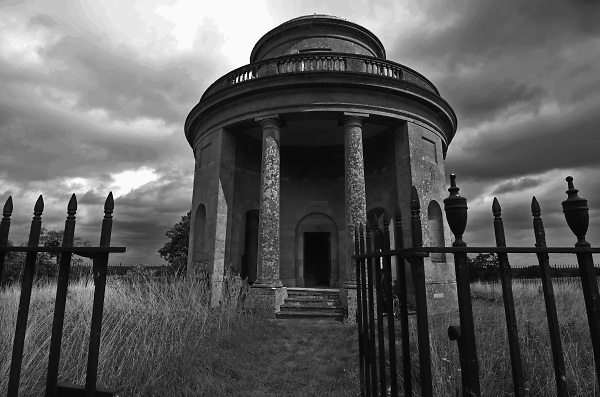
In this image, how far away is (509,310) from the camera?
200 cm

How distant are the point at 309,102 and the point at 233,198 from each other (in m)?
5.21

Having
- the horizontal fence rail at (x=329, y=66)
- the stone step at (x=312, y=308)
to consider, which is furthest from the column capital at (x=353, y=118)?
the stone step at (x=312, y=308)

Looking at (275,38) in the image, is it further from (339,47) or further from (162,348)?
(162,348)

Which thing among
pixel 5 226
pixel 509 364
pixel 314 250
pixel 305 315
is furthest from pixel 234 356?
pixel 314 250

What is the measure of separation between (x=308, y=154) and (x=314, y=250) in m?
5.18

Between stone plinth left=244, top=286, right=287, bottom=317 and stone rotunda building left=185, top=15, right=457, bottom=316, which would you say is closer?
stone plinth left=244, top=286, right=287, bottom=317

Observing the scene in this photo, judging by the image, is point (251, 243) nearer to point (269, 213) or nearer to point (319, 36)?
point (269, 213)

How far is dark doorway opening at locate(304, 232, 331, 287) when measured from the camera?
18.4 metres

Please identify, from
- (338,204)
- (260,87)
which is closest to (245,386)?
(260,87)

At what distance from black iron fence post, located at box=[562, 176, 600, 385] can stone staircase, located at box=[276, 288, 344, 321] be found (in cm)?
836

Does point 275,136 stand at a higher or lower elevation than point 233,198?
higher

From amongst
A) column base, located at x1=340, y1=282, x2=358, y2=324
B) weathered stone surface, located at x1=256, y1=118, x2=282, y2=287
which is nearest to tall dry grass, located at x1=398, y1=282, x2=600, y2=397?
column base, located at x1=340, y1=282, x2=358, y2=324

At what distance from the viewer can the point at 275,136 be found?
1206 cm

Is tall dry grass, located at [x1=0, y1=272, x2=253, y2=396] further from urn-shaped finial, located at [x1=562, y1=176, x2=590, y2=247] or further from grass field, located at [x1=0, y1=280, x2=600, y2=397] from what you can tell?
urn-shaped finial, located at [x1=562, y1=176, x2=590, y2=247]
